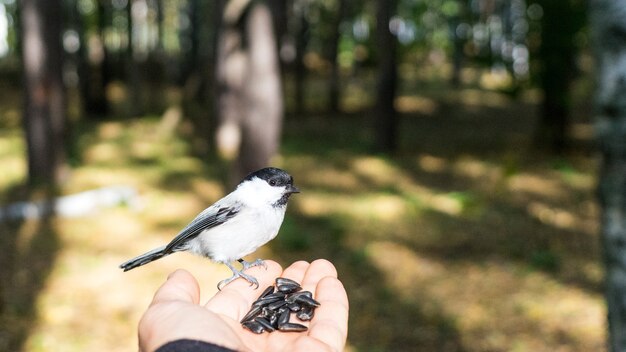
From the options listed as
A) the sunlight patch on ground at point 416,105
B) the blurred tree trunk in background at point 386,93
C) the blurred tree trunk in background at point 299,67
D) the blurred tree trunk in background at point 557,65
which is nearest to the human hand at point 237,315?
the blurred tree trunk in background at point 386,93

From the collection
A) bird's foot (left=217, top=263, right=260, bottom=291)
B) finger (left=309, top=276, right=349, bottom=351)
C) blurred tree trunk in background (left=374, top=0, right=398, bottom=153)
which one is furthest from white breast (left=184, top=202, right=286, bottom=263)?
blurred tree trunk in background (left=374, top=0, right=398, bottom=153)

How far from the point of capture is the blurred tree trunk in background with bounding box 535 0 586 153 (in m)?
12.5

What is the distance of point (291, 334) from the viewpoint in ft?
8.70

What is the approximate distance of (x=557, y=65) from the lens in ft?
42.3

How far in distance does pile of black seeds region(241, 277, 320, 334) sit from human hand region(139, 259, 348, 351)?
6 centimetres

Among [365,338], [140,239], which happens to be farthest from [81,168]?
[365,338]

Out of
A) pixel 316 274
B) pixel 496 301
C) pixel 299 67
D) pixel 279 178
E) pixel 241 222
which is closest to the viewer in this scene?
pixel 279 178

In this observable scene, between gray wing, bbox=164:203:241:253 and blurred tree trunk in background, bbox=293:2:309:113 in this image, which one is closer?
gray wing, bbox=164:203:241:253

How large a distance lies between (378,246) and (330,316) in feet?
17.9

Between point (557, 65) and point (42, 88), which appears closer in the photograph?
point (42, 88)

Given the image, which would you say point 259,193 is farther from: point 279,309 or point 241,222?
point 279,309

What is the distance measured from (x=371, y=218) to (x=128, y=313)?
3893mm

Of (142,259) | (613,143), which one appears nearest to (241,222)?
(142,259)

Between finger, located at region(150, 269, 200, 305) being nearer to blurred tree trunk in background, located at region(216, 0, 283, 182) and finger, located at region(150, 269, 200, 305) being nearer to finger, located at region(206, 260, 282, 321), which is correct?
finger, located at region(206, 260, 282, 321)
